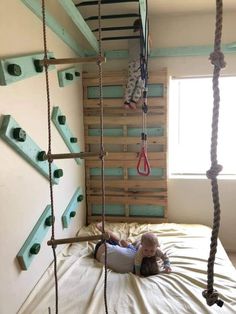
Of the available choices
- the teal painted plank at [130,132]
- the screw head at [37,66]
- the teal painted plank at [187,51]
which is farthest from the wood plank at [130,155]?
the screw head at [37,66]

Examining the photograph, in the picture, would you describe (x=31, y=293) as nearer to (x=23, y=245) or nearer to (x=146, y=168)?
(x=23, y=245)

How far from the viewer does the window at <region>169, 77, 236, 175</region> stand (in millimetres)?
3352

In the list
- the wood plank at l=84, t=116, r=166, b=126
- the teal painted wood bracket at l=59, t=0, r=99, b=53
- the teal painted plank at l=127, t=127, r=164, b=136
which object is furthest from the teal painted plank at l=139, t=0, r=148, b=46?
the teal painted plank at l=127, t=127, r=164, b=136

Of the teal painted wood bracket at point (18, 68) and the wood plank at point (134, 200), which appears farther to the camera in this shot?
the wood plank at point (134, 200)

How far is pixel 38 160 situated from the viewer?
2213 mm

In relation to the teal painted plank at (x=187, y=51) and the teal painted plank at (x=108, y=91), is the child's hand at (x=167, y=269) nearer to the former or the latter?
the teal painted plank at (x=108, y=91)

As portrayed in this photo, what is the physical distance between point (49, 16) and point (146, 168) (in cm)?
156

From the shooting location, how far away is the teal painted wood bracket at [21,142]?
1771 millimetres

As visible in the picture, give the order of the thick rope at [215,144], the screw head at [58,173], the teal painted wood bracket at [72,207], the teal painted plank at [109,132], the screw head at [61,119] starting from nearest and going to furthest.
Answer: the thick rope at [215,144]
the screw head at [58,173]
the screw head at [61,119]
the teal painted wood bracket at [72,207]
the teal painted plank at [109,132]

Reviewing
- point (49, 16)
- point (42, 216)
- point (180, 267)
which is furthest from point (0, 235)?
point (49, 16)

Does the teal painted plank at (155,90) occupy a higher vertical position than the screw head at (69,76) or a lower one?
lower

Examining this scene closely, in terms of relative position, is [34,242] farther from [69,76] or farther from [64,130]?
[69,76]

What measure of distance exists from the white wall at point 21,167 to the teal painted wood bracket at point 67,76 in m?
0.08

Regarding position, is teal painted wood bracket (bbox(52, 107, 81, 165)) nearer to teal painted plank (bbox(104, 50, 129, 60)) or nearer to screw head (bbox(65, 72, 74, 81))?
screw head (bbox(65, 72, 74, 81))
